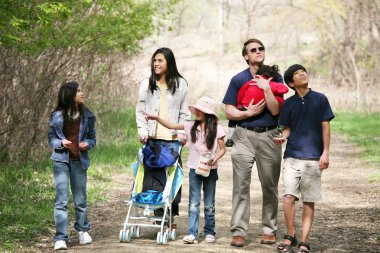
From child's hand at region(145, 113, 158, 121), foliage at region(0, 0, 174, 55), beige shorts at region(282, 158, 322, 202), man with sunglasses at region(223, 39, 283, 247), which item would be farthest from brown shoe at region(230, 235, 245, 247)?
foliage at region(0, 0, 174, 55)

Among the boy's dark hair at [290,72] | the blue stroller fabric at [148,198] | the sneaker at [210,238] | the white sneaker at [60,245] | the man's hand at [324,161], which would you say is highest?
the boy's dark hair at [290,72]

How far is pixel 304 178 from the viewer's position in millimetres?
8570

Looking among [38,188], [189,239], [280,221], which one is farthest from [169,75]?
[38,188]

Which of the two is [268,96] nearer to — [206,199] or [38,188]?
[206,199]

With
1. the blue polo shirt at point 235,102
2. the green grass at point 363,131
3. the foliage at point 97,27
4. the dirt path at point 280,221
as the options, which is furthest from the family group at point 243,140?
the green grass at point 363,131

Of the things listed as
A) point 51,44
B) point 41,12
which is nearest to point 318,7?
point 51,44

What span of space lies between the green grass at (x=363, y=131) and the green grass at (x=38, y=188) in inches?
202

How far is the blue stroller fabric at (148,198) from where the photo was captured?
29.8 ft

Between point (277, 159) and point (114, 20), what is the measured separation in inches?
352

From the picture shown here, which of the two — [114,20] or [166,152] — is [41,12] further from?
[114,20]

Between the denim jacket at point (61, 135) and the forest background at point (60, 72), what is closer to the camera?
the denim jacket at point (61, 135)

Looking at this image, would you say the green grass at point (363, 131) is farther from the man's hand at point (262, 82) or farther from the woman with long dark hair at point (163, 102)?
the man's hand at point (262, 82)

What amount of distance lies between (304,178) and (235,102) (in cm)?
113

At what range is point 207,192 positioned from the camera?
29.8 ft
